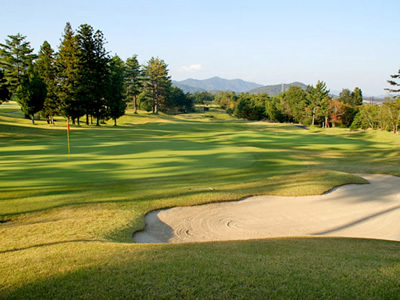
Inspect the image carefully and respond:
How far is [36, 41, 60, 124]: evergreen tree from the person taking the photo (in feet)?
166

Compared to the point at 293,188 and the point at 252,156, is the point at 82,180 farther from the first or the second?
the point at 252,156

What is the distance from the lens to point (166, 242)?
8.30 m

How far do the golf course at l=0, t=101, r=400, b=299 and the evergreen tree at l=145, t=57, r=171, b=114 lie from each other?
236 feet

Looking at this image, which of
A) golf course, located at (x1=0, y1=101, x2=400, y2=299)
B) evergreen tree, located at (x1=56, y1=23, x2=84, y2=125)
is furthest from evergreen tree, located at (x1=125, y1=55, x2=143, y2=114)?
golf course, located at (x1=0, y1=101, x2=400, y2=299)

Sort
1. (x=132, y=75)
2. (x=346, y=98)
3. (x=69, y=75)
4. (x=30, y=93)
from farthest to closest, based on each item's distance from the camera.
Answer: (x=346, y=98)
(x=132, y=75)
(x=69, y=75)
(x=30, y=93)

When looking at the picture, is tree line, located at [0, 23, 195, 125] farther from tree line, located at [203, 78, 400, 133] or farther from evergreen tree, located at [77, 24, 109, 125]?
tree line, located at [203, 78, 400, 133]

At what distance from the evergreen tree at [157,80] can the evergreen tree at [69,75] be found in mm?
38450

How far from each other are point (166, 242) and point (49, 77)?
5117 centimetres

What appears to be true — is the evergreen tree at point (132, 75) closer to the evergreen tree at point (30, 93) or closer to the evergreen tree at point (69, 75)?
the evergreen tree at point (69, 75)

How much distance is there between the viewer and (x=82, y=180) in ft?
43.5

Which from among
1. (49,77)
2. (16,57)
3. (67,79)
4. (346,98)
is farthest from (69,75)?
(346,98)

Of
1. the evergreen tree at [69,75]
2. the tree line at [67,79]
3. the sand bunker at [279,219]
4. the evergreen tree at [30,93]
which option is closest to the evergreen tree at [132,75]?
the tree line at [67,79]

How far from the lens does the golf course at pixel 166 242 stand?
14.2ft

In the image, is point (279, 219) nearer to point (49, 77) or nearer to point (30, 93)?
point (30, 93)
